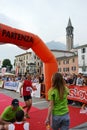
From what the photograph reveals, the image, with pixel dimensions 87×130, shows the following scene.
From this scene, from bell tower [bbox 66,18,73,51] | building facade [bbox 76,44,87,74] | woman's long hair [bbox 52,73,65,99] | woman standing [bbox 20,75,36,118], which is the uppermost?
bell tower [bbox 66,18,73,51]

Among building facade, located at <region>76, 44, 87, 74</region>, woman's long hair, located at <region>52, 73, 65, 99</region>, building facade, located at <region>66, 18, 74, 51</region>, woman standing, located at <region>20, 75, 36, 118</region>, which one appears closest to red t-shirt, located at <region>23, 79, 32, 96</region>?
woman standing, located at <region>20, 75, 36, 118</region>

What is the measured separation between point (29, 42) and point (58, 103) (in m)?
7.33

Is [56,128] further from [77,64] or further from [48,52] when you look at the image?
[77,64]

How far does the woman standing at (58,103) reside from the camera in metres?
4.20

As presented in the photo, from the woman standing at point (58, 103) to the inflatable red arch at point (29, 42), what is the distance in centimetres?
613

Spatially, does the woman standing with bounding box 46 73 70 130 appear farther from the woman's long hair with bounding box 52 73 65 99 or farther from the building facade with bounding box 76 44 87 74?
the building facade with bounding box 76 44 87 74

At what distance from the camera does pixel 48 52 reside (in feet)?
40.3

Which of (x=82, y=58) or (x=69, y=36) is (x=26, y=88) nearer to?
(x=82, y=58)

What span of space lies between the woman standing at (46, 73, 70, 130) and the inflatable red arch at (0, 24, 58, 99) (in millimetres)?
6131

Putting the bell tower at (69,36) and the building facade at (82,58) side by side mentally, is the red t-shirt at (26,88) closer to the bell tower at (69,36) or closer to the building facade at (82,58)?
the building facade at (82,58)

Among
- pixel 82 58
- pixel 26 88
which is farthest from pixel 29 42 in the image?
pixel 82 58

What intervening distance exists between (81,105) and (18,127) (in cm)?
864

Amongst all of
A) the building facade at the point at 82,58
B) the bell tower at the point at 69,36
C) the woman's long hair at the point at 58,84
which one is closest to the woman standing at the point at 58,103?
the woman's long hair at the point at 58,84

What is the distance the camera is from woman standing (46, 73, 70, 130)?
4203 mm
